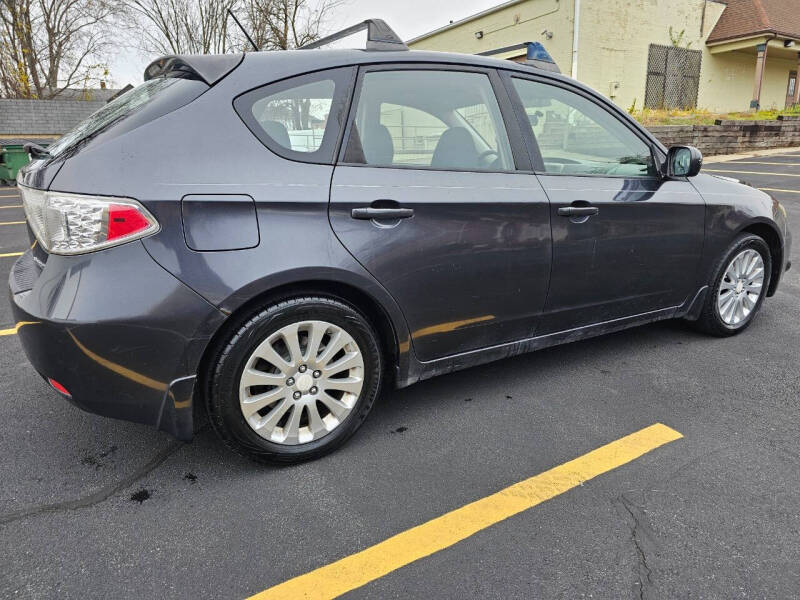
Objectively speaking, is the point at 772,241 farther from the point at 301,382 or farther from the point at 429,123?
the point at 301,382

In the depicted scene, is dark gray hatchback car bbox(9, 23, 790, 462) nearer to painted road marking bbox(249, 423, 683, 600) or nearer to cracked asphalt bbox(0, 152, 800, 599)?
cracked asphalt bbox(0, 152, 800, 599)

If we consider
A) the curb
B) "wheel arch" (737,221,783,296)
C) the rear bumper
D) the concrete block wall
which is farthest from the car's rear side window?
the concrete block wall

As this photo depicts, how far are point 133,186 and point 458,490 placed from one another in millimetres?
1621

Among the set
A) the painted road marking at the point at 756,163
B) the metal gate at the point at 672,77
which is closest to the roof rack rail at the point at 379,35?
the painted road marking at the point at 756,163

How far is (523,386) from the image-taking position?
3.15 metres

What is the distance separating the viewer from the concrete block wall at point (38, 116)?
18.9 m

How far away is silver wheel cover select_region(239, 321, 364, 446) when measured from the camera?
224 centimetres

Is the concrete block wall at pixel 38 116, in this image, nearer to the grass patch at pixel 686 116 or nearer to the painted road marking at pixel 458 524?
the grass patch at pixel 686 116

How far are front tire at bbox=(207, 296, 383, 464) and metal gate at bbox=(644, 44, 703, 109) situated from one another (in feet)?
66.5

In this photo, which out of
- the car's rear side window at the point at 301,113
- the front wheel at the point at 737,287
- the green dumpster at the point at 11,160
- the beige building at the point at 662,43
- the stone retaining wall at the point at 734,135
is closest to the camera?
the car's rear side window at the point at 301,113

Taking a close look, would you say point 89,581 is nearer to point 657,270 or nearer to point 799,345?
point 657,270

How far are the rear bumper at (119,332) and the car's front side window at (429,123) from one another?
2.97 ft

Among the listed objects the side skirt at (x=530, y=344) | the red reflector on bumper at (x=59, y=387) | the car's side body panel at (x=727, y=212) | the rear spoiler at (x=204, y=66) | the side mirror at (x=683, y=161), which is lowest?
the side skirt at (x=530, y=344)

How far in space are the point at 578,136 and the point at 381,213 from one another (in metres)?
1.42
